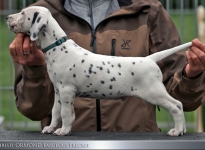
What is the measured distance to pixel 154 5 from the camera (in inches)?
90.2

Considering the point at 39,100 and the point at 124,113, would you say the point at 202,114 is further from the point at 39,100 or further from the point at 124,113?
the point at 39,100

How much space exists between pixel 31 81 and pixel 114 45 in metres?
0.37

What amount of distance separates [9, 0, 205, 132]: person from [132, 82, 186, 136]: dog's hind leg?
273 millimetres

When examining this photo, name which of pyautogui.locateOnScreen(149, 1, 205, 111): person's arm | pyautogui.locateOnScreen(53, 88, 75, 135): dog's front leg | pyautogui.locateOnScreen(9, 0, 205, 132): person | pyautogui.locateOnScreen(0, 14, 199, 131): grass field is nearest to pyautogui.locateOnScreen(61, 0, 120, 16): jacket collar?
pyautogui.locateOnScreen(9, 0, 205, 132): person

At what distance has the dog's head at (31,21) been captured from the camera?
5.69ft

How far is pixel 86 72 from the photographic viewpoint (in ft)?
5.76

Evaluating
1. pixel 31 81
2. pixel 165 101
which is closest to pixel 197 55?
pixel 165 101

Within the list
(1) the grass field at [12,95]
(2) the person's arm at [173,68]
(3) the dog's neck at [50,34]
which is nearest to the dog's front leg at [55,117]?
(3) the dog's neck at [50,34]

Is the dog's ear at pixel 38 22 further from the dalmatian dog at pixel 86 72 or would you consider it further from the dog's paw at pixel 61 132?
the dog's paw at pixel 61 132

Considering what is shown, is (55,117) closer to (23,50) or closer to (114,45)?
(23,50)

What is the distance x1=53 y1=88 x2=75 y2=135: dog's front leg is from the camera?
1.77 metres

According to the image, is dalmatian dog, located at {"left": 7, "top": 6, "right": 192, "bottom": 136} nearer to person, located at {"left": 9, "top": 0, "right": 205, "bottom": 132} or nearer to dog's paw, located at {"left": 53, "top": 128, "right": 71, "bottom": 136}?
dog's paw, located at {"left": 53, "top": 128, "right": 71, "bottom": 136}

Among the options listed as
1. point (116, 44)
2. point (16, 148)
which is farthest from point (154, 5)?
point (16, 148)

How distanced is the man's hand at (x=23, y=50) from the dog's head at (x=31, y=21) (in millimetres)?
31
